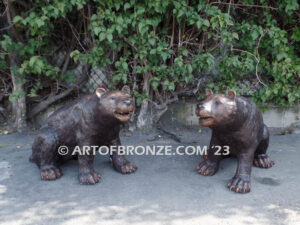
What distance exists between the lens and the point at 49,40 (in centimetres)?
529

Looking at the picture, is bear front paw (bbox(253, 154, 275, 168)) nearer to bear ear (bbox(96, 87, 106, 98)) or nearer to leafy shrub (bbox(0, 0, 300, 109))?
leafy shrub (bbox(0, 0, 300, 109))

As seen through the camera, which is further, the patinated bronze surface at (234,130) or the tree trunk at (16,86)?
the tree trunk at (16,86)

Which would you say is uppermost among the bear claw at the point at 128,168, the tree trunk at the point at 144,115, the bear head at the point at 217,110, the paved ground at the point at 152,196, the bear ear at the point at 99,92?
the bear ear at the point at 99,92

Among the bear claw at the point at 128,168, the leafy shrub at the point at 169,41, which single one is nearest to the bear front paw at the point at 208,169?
the bear claw at the point at 128,168

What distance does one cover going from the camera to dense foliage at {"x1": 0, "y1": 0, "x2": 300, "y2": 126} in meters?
4.39

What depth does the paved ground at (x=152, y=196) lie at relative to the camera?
9.45 ft

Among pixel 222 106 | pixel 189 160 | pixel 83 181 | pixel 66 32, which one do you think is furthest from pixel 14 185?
pixel 66 32

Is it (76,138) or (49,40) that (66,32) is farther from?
(76,138)

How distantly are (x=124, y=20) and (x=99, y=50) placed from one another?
2.01ft

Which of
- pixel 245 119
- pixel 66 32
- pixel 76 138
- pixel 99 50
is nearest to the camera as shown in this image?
pixel 245 119

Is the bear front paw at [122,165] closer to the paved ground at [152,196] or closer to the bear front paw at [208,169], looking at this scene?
the paved ground at [152,196]

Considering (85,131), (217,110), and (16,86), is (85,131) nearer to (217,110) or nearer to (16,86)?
(217,110)

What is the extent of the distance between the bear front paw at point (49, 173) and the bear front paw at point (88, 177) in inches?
12.1

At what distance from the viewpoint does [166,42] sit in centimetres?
507
